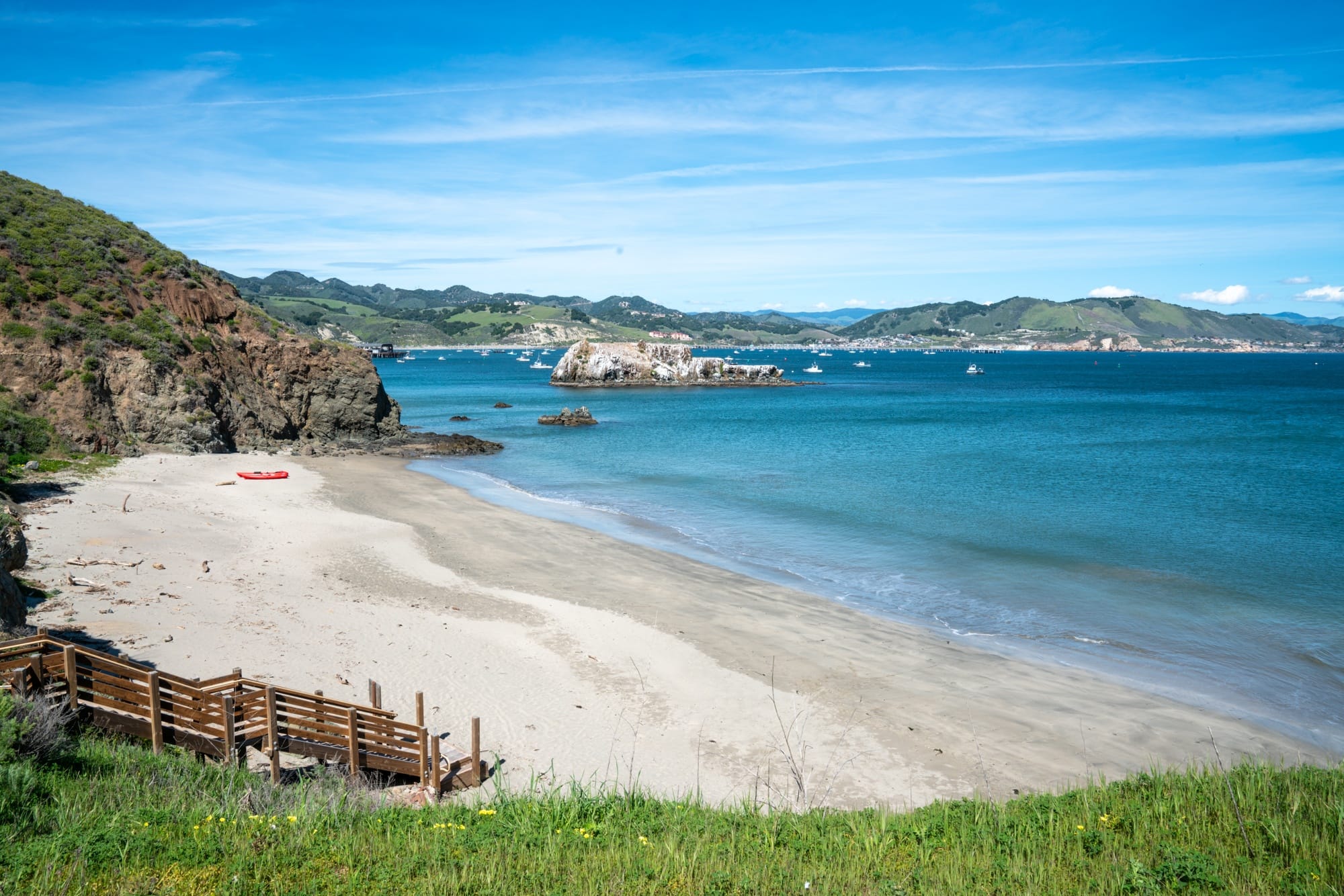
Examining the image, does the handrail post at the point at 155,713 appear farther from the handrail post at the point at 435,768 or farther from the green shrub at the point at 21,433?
the green shrub at the point at 21,433

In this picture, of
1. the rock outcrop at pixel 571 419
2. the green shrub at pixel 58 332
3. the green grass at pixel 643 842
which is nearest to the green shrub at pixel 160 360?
the green shrub at pixel 58 332

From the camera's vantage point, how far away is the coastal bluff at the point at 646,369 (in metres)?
118

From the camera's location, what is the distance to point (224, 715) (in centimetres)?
1022

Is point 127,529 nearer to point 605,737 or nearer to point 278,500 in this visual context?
point 278,500

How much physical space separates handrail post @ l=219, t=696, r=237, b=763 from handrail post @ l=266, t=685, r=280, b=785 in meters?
0.42

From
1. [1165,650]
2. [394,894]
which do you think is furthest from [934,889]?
[1165,650]

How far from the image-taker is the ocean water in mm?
18203

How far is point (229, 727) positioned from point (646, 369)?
11036cm

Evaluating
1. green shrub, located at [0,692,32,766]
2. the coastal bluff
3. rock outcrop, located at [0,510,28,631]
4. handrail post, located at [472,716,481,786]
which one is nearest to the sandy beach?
handrail post, located at [472,716,481,786]

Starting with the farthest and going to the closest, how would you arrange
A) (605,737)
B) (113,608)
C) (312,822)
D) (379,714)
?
(113,608), (605,737), (379,714), (312,822)

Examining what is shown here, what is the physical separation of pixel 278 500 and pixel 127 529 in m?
7.78

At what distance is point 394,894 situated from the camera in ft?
20.7

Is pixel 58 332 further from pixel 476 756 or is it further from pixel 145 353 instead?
pixel 476 756

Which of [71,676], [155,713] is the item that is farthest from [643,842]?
[71,676]
